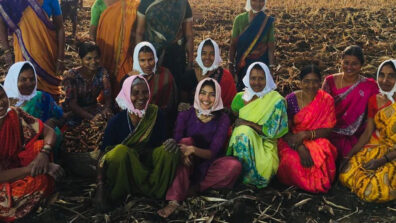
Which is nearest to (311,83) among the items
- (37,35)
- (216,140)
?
(216,140)

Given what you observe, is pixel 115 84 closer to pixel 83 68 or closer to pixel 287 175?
pixel 83 68

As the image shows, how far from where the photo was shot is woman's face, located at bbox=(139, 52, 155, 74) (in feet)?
14.6

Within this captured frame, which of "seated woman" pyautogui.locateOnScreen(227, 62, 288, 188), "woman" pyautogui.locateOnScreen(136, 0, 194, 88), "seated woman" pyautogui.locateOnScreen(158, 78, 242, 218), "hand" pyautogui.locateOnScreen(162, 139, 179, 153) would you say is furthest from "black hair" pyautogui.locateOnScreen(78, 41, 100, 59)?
"seated woman" pyautogui.locateOnScreen(227, 62, 288, 188)

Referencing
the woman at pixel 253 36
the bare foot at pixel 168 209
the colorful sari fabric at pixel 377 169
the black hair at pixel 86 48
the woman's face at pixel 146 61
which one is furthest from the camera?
the woman at pixel 253 36

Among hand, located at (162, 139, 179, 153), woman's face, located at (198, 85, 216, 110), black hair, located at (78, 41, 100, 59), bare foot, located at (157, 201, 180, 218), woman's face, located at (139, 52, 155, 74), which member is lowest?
bare foot, located at (157, 201, 180, 218)

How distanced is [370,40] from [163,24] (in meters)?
5.50

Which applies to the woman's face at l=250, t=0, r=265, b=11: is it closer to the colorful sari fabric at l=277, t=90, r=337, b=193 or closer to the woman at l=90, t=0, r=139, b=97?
the woman at l=90, t=0, r=139, b=97

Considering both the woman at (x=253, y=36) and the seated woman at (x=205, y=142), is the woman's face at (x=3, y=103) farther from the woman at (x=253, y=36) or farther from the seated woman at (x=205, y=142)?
the woman at (x=253, y=36)

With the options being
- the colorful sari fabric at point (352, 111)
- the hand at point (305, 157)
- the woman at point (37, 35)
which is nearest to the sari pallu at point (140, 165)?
the hand at point (305, 157)

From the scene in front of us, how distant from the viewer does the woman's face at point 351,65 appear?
4305mm

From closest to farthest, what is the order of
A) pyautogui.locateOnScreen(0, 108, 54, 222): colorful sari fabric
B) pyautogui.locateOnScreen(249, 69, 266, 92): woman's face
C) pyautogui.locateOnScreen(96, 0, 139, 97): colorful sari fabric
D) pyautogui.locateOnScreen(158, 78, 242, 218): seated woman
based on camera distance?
pyautogui.locateOnScreen(0, 108, 54, 222): colorful sari fabric, pyautogui.locateOnScreen(158, 78, 242, 218): seated woman, pyautogui.locateOnScreen(249, 69, 266, 92): woman's face, pyautogui.locateOnScreen(96, 0, 139, 97): colorful sari fabric

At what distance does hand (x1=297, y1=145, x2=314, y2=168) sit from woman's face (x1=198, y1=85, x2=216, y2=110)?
1.03 meters

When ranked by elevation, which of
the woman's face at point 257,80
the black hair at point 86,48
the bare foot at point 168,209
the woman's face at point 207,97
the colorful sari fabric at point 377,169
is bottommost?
the bare foot at point 168,209

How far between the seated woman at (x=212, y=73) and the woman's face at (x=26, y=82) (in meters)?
1.73
